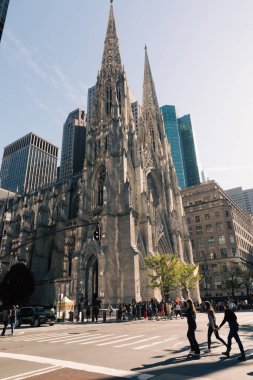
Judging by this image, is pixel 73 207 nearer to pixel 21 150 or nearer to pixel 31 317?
pixel 31 317

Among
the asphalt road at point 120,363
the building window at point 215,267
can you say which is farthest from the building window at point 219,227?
the asphalt road at point 120,363

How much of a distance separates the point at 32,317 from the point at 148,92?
62953mm

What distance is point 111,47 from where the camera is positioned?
213 ft

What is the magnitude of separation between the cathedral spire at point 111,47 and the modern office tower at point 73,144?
238 ft

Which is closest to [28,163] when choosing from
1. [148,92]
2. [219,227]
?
[148,92]

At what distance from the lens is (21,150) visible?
15550 centimetres

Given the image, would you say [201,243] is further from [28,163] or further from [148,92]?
[28,163]

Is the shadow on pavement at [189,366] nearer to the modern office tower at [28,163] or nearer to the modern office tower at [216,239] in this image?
the modern office tower at [216,239]

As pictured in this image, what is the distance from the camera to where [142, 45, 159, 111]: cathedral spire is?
7088cm

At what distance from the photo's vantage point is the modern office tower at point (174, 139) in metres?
136

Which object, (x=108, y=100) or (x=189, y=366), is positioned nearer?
(x=189, y=366)

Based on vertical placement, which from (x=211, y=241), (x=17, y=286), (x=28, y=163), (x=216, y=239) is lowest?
(x=17, y=286)

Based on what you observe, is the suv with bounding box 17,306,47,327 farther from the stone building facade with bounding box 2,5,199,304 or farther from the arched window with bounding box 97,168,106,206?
the arched window with bounding box 97,168,106,206

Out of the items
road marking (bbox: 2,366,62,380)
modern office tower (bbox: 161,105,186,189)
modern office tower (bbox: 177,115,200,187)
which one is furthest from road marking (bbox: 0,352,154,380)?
modern office tower (bbox: 177,115,200,187)
